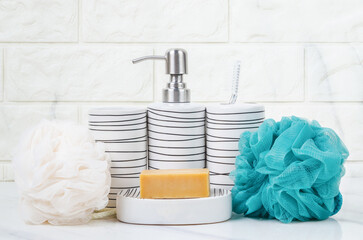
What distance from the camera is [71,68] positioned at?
976mm

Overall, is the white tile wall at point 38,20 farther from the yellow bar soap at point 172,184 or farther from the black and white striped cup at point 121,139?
the yellow bar soap at point 172,184

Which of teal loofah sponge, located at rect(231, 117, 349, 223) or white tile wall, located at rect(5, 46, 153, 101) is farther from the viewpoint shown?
white tile wall, located at rect(5, 46, 153, 101)

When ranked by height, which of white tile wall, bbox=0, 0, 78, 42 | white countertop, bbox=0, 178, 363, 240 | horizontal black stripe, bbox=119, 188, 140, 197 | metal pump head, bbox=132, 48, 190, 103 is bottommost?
white countertop, bbox=0, 178, 363, 240

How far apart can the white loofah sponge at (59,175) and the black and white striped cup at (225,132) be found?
16 cm

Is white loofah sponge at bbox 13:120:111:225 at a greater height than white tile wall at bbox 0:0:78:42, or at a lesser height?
lesser

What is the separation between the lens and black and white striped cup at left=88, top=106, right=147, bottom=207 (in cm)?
62

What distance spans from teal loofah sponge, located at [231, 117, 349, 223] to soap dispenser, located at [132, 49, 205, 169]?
73mm

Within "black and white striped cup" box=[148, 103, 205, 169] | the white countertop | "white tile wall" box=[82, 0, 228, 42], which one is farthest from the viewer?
"white tile wall" box=[82, 0, 228, 42]

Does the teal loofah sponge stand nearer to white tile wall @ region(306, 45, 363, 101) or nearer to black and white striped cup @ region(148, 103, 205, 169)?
black and white striped cup @ region(148, 103, 205, 169)

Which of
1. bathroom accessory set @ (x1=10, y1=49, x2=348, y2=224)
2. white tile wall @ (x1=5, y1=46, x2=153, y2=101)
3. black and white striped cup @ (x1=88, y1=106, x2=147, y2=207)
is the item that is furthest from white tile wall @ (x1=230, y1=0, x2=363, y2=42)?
black and white striped cup @ (x1=88, y1=106, x2=147, y2=207)

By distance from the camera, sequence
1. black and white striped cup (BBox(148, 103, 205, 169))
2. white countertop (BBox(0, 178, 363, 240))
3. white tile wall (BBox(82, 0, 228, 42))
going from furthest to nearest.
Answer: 1. white tile wall (BBox(82, 0, 228, 42))
2. black and white striped cup (BBox(148, 103, 205, 169))
3. white countertop (BBox(0, 178, 363, 240))

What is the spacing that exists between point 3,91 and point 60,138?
0.47 metres

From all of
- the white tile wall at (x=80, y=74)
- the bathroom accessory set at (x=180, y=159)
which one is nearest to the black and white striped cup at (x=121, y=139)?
the bathroom accessory set at (x=180, y=159)

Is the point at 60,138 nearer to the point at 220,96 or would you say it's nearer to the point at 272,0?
the point at 220,96
